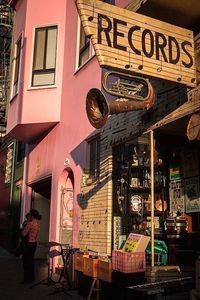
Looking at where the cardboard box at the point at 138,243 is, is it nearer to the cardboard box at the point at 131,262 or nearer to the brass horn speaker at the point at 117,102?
the cardboard box at the point at 131,262

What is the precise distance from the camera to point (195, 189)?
7.34 metres

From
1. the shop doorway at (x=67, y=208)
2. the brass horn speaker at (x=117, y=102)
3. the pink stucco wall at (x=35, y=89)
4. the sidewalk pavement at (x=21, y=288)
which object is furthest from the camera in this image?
the pink stucco wall at (x=35, y=89)

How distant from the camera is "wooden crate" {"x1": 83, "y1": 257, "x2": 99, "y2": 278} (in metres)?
7.79

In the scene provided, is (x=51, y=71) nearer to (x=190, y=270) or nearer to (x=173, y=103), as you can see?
(x=173, y=103)

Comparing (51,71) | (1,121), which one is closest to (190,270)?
(51,71)

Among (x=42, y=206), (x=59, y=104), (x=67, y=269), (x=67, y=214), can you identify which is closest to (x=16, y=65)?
(x=59, y=104)

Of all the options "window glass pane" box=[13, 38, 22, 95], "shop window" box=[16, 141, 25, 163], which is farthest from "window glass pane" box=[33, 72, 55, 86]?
"shop window" box=[16, 141, 25, 163]

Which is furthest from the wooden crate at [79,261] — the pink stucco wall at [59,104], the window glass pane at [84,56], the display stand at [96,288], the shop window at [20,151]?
the shop window at [20,151]

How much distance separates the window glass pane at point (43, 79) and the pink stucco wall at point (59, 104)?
223mm

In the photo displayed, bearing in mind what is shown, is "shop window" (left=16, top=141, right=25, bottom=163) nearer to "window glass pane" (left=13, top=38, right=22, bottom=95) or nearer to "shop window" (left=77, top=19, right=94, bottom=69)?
"window glass pane" (left=13, top=38, right=22, bottom=95)

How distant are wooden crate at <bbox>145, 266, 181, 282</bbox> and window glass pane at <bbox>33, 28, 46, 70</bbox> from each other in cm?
853

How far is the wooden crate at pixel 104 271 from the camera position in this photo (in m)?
7.29

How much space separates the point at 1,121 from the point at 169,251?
13938 mm

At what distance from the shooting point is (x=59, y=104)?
12758 millimetres
